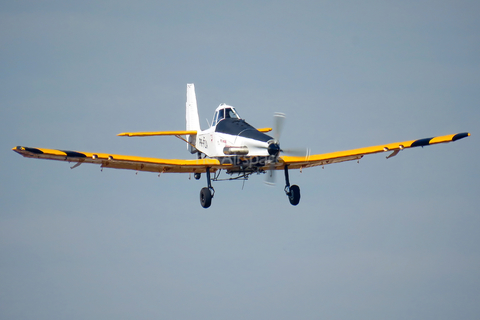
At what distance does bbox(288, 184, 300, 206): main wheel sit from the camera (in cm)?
3125

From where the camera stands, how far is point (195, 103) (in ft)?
134

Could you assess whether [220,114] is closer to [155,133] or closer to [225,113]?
[225,113]

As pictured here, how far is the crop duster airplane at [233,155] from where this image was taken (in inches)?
1131

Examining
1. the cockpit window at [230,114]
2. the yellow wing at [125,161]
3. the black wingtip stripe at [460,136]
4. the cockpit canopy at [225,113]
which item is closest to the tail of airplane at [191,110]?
the cockpit canopy at [225,113]

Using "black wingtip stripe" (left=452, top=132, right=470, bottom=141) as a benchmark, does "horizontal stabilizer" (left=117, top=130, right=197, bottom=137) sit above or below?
above

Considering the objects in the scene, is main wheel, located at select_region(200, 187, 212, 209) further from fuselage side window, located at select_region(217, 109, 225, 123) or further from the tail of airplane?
the tail of airplane

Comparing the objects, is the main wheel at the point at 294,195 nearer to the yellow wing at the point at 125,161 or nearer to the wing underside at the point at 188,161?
the wing underside at the point at 188,161

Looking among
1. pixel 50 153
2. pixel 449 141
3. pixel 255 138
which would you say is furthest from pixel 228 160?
pixel 449 141

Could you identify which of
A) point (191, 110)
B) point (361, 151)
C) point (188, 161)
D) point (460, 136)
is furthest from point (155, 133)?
point (460, 136)

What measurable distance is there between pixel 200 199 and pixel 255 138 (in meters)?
4.10

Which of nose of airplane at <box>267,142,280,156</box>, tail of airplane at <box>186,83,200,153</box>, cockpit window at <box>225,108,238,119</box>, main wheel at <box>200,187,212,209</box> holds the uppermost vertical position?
tail of airplane at <box>186,83,200,153</box>

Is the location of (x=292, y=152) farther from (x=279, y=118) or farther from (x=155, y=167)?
(x=155, y=167)

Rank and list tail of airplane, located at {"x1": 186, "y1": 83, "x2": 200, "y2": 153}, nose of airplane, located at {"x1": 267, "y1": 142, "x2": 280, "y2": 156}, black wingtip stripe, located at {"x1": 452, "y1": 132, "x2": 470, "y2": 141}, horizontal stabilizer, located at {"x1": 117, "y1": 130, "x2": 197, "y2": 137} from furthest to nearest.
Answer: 1. tail of airplane, located at {"x1": 186, "y1": 83, "x2": 200, "y2": 153}
2. horizontal stabilizer, located at {"x1": 117, "y1": 130, "x2": 197, "y2": 137}
3. black wingtip stripe, located at {"x1": 452, "y1": 132, "x2": 470, "y2": 141}
4. nose of airplane, located at {"x1": 267, "y1": 142, "x2": 280, "y2": 156}

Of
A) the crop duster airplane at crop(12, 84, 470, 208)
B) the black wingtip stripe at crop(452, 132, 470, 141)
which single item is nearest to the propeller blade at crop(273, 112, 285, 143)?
the crop duster airplane at crop(12, 84, 470, 208)
